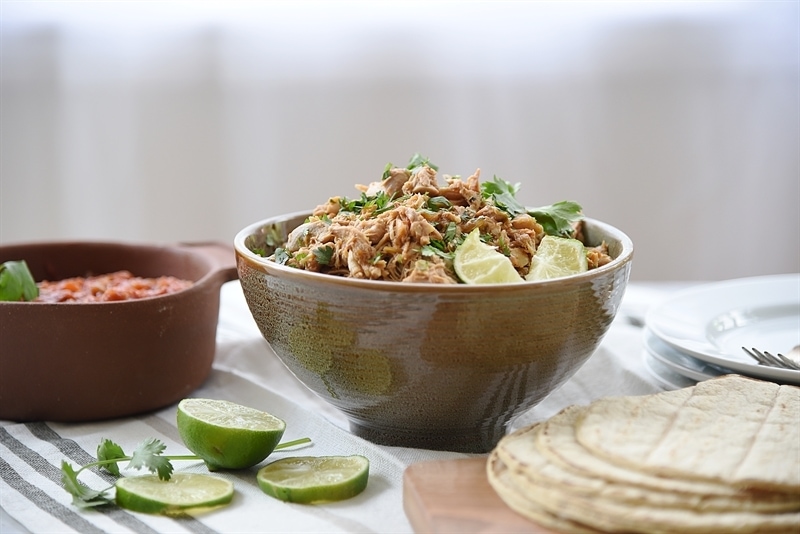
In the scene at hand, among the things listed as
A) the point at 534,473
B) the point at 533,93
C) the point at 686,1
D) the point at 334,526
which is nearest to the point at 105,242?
the point at 334,526

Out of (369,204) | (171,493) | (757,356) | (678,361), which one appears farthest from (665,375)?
(171,493)

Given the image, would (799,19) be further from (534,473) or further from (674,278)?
(534,473)

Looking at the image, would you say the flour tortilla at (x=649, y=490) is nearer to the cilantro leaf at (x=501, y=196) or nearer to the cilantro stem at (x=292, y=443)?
the cilantro stem at (x=292, y=443)

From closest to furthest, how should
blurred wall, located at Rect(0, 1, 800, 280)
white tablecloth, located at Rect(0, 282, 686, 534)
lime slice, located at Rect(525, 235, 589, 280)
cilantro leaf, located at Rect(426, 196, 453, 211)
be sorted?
white tablecloth, located at Rect(0, 282, 686, 534)
lime slice, located at Rect(525, 235, 589, 280)
cilantro leaf, located at Rect(426, 196, 453, 211)
blurred wall, located at Rect(0, 1, 800, 280)

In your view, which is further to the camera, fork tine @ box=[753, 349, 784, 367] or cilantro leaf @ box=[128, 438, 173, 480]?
fork tine @ box=[753, 349, 784, 367]

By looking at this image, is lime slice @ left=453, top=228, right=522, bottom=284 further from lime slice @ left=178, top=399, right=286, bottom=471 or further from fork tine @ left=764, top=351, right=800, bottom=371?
fork tine @ left=764, top=351, right=800, bottom=371

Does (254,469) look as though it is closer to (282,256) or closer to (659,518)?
(282,256)

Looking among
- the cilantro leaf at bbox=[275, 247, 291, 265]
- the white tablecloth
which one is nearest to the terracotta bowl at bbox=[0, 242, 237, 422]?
the white tablecloth
